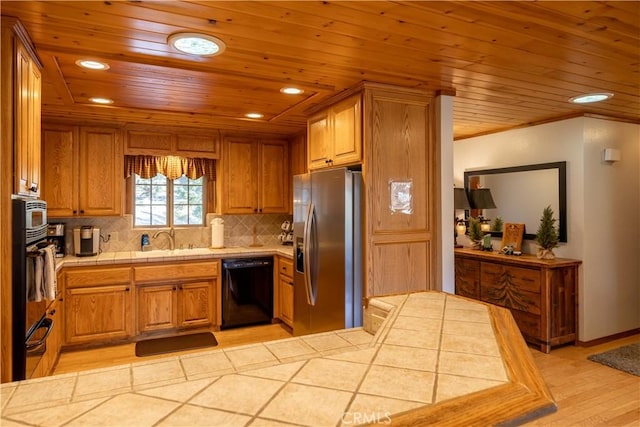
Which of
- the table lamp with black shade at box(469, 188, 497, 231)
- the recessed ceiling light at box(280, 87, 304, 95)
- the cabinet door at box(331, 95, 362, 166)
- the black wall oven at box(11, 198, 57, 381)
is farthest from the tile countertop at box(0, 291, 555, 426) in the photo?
the table lamp with black shade at box(469, 188, 497, 231)

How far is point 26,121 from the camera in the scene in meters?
1.94

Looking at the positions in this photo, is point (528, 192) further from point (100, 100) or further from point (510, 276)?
point (100, 100)

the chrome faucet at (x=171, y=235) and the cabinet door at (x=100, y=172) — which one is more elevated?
the cabinet door at (x=100, y=172)

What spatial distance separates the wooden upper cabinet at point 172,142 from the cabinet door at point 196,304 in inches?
57.1

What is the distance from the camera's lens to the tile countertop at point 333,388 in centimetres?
78

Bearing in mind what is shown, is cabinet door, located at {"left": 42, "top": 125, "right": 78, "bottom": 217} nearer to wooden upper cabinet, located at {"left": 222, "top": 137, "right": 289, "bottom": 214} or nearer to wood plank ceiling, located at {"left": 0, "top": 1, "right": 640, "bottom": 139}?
wood plank ceiling, located at {"left": 0, "top": 1, "right": 640, "bottom": 139}

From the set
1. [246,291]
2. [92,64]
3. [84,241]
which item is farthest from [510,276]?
[84,241]

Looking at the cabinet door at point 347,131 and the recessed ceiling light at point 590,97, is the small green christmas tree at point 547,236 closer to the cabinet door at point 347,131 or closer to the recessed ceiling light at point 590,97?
the recessed ceiling light at point 590,97

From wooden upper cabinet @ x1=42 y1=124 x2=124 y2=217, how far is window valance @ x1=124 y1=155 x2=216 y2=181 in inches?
5.9

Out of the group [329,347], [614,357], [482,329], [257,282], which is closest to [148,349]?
[257,282]

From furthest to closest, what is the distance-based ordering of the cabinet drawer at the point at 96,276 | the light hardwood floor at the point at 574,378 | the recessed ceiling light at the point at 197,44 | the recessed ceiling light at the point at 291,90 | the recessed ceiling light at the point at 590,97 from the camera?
the cabinet drawer at the point at 96,276 < the recessed ceiling light at the point at 590,97 < the recessed ceiling light at the point at 291,90 < the light hardwood floor at the point at 574,378 < the recessed ceiling light at the point at 197,44

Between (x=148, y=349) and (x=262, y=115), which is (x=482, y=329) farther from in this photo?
(x=148, y=349)

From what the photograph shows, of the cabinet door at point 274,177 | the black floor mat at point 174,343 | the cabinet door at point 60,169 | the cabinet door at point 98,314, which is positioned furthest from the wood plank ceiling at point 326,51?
the black floor mat at point 174,343

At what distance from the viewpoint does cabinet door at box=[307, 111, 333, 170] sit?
3.25 m
